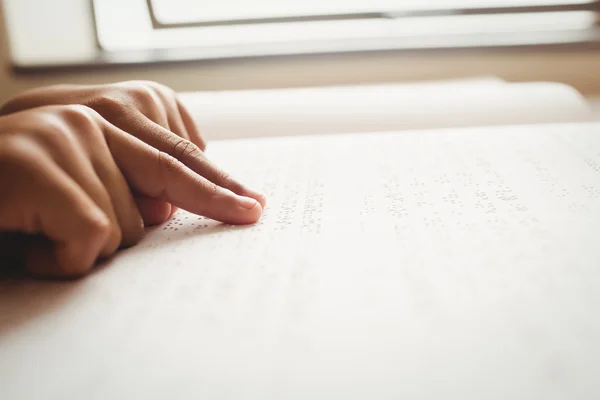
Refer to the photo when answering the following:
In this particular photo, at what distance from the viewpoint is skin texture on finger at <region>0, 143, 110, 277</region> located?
38cm

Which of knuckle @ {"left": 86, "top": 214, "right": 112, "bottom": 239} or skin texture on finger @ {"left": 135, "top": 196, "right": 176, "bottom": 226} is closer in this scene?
knuckle @ {"left": 86, "top": 214, "right": 112, "bottom": 239}

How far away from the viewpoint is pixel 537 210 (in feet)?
1.55

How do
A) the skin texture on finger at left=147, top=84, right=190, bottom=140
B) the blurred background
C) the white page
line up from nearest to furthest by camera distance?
1. the white page
2. the skin texture on finger at left=147, top=84, right=190, bottom=140
3. the blurred background

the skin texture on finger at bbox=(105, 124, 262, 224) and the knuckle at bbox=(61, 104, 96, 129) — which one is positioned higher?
the knuckle at bbox=(61, 104, 96, 129)

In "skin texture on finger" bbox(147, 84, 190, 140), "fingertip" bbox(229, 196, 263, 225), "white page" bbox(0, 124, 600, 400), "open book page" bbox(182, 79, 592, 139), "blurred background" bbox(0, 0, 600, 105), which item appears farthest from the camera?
"blurred background" bbox(0, 0, 600, 105)

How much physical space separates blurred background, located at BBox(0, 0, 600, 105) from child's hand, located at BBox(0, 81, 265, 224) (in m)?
0.59

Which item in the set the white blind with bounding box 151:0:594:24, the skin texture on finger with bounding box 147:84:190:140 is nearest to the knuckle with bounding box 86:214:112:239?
the skin texture on finger with bounding box 147:84:190:140

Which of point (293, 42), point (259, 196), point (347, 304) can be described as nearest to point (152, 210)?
point (259, 196)

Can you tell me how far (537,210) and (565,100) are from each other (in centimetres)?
47

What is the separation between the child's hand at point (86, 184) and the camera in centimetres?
38

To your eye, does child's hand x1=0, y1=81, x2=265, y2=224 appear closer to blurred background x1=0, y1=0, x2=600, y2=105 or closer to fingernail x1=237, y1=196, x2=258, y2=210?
fingernail x1=237, y1=196, x2=258, y2=210

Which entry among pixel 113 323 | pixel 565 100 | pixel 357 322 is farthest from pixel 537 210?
pixel 565 100

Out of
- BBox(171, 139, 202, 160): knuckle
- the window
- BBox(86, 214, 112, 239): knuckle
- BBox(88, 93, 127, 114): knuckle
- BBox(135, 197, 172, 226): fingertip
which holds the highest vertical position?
the window

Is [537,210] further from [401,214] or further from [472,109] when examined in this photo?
[472,109]
